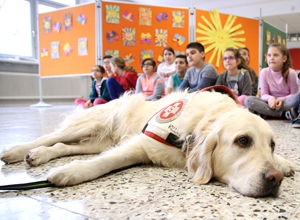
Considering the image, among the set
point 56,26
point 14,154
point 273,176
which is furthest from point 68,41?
point 273,176

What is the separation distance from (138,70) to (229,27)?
2631 millimetres

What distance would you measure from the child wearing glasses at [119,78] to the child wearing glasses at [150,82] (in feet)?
1.02

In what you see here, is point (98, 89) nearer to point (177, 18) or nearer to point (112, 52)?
point (112, 52)

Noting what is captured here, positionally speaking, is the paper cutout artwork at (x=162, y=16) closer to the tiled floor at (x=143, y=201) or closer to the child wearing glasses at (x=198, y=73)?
the child wearing glasses at (x=198, y=73)

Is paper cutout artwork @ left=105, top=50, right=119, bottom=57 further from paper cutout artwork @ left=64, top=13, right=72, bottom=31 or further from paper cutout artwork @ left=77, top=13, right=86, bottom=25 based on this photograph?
paper cutout artwork @ left=64, top=13, right=72, bottom=31

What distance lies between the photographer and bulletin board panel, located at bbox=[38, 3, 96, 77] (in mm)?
6741

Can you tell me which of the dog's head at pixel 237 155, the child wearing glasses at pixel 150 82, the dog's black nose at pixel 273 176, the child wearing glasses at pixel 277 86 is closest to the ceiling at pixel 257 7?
the child wearing glasses at pixel 150 82

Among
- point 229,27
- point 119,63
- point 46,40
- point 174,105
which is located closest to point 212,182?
point 174,105

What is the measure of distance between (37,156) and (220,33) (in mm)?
6361

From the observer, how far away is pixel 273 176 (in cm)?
116

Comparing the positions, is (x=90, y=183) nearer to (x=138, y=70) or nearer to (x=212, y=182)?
(x=212, y=182)

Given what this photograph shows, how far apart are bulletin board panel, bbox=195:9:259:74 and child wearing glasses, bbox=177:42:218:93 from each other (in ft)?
8.82

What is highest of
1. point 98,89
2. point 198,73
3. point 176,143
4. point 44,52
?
point 44,52

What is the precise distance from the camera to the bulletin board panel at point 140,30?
6.62 m
